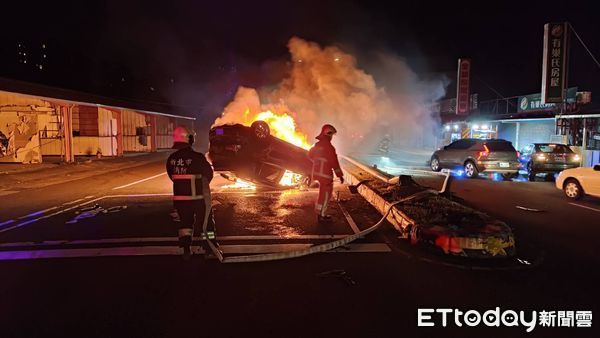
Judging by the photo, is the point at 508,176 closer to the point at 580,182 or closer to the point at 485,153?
the point at 485,153

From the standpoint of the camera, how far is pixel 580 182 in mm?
11227

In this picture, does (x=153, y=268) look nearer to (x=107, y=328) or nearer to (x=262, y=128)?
(x=107, y=328)

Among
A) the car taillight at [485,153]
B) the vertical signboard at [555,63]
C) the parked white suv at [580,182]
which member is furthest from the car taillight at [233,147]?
the vertical signboard at [555,63]

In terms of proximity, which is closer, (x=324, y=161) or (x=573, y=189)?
(x=324, y=161)

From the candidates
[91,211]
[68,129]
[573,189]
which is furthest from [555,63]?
[68,129]

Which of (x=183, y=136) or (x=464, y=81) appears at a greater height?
(x=464, y=81)

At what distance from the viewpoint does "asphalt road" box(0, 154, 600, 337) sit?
3989 mm

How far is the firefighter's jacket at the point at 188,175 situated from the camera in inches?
221

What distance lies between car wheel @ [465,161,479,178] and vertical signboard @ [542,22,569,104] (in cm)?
636

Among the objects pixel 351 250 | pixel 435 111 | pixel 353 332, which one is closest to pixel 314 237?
pixel 351 250

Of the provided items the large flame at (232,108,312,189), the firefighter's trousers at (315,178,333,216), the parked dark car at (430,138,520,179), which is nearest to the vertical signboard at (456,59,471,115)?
the parked dark car at (430,138,520,179)

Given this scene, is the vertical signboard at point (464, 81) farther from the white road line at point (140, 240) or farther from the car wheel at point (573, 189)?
the white road line at point (140, 240)

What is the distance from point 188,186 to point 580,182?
34.2 feet

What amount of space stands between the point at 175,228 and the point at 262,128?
3716 millimetres
